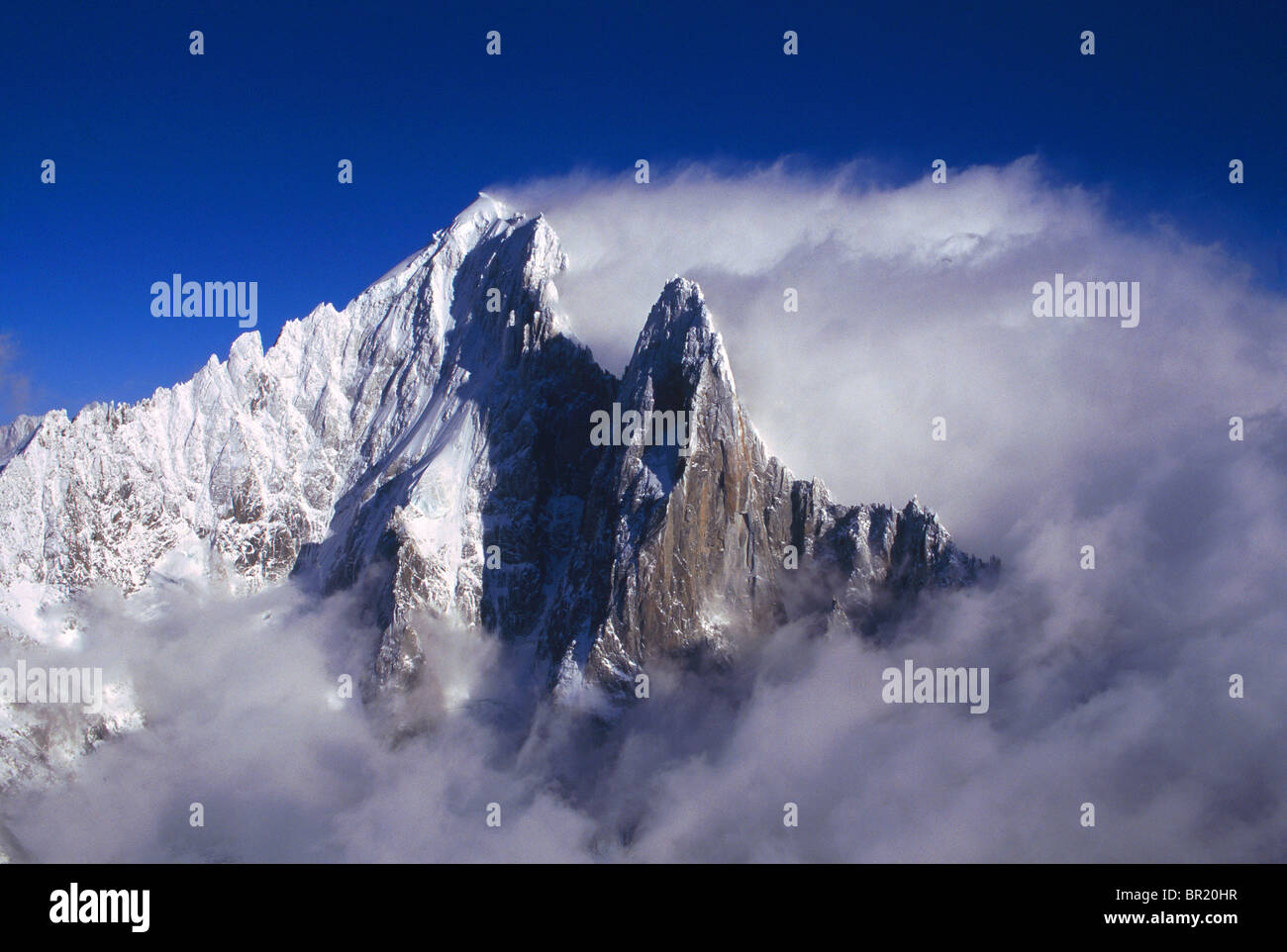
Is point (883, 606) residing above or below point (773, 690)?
above

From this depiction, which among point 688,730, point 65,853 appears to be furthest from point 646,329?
point 65,853

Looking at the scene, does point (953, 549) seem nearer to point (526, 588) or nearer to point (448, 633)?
point (526, 588)

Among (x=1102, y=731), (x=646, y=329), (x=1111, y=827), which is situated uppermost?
(x=646, y=329)

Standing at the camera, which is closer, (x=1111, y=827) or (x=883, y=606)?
(x=1111, y=827)

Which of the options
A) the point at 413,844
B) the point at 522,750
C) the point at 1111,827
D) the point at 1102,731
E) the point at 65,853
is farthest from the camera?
the point at 65,853

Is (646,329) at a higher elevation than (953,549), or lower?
higher

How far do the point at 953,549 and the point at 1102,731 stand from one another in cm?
3676

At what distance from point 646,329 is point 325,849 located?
113 metres

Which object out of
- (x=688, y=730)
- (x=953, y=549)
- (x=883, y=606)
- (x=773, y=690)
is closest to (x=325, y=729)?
(x=688, y=730)

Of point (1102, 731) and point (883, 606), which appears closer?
point (1102, 731)

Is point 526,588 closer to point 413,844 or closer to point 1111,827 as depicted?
point 413,844

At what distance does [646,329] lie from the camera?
175m

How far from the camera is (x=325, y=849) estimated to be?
16650cm

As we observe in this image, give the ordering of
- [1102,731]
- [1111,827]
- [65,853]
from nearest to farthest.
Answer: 1. [1111,827]
2. [1102,731]
3. [65,853]
